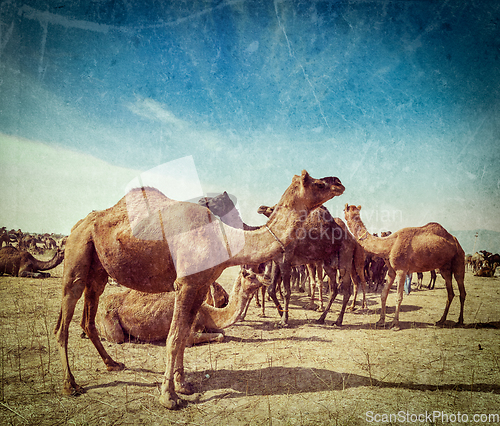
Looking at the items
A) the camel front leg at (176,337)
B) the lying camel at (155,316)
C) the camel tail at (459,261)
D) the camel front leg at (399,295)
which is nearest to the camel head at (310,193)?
the camel front leg at (176,337)

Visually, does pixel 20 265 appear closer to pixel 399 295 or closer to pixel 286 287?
pixel 286 287

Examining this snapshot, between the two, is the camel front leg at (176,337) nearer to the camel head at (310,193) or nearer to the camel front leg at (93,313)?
the camel front leg at (93,313)

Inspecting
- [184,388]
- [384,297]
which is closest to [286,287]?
[384,297]

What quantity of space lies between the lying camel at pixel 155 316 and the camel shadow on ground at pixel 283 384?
1.40 m

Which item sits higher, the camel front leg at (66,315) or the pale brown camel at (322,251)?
the pale brown camel at (322,251)

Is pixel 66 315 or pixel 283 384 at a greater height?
pixel 66 315

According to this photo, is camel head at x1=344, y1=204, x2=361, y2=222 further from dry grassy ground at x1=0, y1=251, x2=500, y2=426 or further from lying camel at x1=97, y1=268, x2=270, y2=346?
lying camel at x1=97, y1=268, x2=270, y2=346

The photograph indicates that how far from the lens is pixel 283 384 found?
4262 mm

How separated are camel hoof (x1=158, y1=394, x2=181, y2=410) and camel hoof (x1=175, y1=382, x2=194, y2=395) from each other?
386 millimetres

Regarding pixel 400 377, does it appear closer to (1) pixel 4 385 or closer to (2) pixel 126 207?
(2) pixel 126 207

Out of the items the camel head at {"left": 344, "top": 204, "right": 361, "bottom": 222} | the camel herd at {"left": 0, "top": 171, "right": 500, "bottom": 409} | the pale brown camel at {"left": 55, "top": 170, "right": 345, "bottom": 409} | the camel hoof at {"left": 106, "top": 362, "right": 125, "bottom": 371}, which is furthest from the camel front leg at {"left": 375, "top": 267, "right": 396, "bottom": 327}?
the camel hoof at {"left": 106, "top": 362, "right": 125, "bottom": 371}

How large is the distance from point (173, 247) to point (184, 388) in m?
1.95

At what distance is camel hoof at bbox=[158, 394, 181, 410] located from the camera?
140 inches

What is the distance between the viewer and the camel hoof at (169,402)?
3.54 metres
